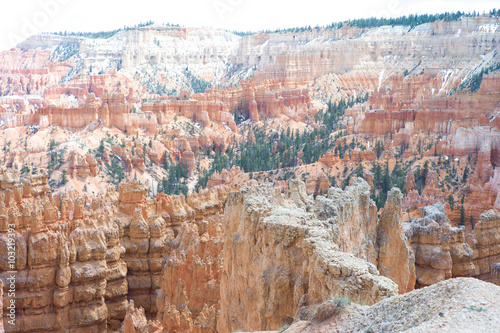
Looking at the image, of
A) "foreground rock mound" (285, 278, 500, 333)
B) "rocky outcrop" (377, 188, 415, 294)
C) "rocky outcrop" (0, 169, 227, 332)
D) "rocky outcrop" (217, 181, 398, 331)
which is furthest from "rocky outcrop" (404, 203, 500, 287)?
"foreground rock mound" (285, 278, 500, 333)

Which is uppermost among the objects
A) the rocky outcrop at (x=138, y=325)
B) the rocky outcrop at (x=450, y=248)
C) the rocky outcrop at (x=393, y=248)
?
the rocky outcrop at (x=393, y=248)

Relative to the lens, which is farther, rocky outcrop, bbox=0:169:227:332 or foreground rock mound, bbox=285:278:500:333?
rocky outcrop, bbox=0:169:227:332

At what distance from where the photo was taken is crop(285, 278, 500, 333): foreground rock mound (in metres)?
6.94

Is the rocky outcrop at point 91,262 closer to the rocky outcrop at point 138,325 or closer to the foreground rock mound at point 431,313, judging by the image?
the rocky outcrop at point 138,325

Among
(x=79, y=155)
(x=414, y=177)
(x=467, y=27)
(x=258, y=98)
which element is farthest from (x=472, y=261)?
(x=467, y=27)

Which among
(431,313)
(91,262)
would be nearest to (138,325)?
(91,262)

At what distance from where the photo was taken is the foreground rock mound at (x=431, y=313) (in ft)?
22.8

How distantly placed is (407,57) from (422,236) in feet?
334

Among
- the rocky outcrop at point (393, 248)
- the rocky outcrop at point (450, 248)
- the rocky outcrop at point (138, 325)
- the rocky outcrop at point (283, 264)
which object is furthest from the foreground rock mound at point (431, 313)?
the rocky outcrop at point (450, 248)

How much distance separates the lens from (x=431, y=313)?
24.4 feet

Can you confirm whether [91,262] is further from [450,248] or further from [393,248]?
[450,248]

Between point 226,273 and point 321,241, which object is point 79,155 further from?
point 321,241

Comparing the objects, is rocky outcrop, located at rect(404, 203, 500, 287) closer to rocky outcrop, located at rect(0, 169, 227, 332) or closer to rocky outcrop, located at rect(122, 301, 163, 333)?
rocky outcrop, located at rect(0, 169, 227, 332)

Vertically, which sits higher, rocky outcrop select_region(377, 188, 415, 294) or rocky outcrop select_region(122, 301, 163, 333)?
rocky outcrop select_region(377, 188, 415, 294)
